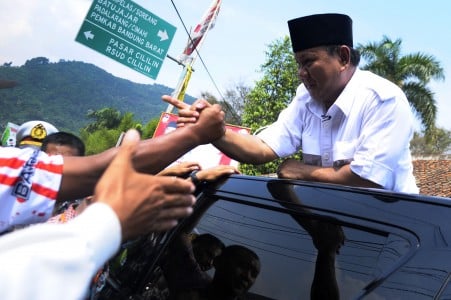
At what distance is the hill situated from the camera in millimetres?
65312

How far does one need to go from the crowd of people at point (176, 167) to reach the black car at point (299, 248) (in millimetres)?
49

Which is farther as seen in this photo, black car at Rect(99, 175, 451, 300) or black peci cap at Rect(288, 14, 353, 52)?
black peci cap at Rect(288, 14, 353, 52)

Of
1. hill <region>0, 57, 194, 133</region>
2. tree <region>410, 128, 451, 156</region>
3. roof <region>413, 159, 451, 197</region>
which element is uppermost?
tree <region>410, 128, 451, 156</region>

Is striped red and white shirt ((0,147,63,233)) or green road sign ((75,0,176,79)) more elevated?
green road sign ((75,0,176,79))

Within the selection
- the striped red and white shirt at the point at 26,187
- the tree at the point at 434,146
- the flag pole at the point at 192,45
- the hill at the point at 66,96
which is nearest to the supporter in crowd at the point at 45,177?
the striped red and white shirt at the point at 26,187

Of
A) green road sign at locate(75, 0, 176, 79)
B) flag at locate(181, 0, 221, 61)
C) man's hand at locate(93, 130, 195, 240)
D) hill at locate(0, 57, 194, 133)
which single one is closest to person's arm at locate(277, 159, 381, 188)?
man's hand at locate(93, 130, 195, 240)

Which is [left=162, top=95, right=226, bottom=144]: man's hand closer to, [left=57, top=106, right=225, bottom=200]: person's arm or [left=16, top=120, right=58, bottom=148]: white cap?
[left=57, top=106, right=225, bottom=200]: person's arm

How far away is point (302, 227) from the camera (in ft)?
4.69

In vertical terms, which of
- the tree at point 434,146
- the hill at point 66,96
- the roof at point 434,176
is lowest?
the hill at point 66,96

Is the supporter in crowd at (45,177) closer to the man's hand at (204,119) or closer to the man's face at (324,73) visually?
the man's hand at (204,119)

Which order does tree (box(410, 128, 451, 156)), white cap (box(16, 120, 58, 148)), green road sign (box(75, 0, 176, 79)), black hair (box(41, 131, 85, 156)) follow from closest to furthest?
black hair (box(41, 131, 85, 156)) → white cap (box(16, 120, 58, 148)) → green road sign (box(75, 0, 176, 79)) → tree (box(410, 128, 451, 156))

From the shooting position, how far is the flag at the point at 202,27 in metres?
11.2

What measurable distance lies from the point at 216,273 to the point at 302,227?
0.32 metres

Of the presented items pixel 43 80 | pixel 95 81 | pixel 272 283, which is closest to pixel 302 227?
pixel 272 283
